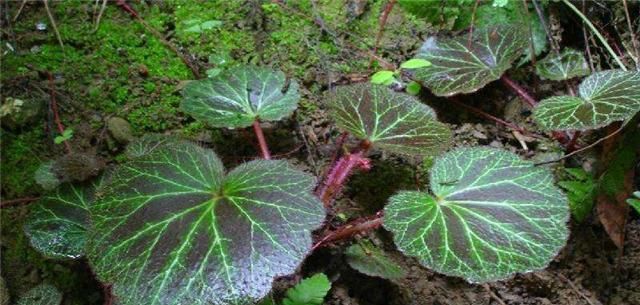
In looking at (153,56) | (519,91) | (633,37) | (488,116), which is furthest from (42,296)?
(633,37)

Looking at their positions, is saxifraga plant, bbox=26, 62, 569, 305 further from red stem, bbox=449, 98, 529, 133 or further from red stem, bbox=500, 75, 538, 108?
red stem, bbox=500, 75, 538, 108

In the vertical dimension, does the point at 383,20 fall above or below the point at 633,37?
below

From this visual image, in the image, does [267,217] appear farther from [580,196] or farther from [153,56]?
[153,56]

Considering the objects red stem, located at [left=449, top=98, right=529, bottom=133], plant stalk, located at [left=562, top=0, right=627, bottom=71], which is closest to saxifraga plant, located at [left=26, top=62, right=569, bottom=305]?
red stem, located at [left=449, top=98, right=529, bottom=133]

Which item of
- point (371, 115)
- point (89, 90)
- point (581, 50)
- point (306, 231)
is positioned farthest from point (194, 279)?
point (581, 50)

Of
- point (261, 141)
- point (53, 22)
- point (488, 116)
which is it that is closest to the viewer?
point (261, 141)

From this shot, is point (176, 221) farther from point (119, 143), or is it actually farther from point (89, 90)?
point (89, 90)
